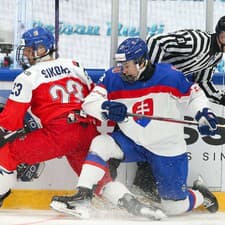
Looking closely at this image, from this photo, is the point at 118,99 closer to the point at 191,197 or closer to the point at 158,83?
the point at 158,83

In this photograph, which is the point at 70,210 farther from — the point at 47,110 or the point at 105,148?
the point at 47,110

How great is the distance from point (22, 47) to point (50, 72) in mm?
183

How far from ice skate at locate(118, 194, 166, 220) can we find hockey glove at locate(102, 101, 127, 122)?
35 cm

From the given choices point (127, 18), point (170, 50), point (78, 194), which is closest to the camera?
point (78, 194)

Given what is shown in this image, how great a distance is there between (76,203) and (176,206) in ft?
1.58

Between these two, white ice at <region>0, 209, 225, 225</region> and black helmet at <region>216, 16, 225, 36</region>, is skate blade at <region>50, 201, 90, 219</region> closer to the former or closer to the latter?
white ice at <region>0, 209, 225, 225</region>

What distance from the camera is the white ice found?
3.51 meters

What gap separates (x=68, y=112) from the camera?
3.70m

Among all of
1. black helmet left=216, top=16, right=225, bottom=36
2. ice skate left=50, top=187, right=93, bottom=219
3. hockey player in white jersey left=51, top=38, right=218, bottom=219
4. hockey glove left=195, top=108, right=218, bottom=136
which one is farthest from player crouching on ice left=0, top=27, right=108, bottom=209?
black helmet left=216, top=16, right=225, bottom=36

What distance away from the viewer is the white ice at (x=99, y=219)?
3.51m

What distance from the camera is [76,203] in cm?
354

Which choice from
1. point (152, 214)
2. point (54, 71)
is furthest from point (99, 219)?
point (54, 71)

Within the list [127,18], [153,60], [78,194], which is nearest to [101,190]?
[78,194]

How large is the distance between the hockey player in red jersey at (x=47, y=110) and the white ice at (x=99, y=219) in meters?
0.16
